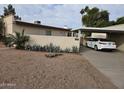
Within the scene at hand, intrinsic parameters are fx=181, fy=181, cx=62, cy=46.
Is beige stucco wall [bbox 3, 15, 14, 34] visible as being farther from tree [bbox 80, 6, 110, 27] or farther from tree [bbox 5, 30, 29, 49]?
tree [bbox 80, 6, 110, 27]

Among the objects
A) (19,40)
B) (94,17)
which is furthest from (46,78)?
(94,17)

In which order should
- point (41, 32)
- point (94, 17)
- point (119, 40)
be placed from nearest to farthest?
1. point (119, 40)
2. point (41, 32)
3. point (94, 17)

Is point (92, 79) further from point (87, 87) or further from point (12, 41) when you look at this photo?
point (12, 41)

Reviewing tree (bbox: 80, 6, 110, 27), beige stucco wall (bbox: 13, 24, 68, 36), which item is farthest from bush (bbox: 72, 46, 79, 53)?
tree (bbox: 80, 6, 110, 27)

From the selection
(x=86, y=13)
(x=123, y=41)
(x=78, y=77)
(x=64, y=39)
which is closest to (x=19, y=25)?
(x=64, y=39)

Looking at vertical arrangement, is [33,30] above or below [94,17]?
below

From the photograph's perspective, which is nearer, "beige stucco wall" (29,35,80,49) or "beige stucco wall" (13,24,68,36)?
"beige stucco wall" (29,35,80,49)

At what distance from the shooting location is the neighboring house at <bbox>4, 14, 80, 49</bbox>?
16359 mm

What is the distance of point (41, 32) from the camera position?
74.2 ft

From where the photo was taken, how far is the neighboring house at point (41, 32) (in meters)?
16.4

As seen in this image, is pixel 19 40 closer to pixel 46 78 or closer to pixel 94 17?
pixel 46 78

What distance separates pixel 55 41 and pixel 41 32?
6547 mm
